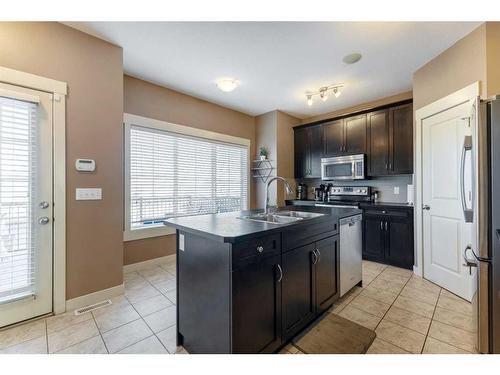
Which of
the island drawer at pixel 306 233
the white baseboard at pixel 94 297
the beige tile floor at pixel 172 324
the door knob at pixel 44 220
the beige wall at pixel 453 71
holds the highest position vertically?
the beige wall at pixel 453 71

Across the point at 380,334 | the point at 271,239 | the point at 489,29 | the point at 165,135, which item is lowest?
the point at 380,334

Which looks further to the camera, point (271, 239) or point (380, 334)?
point (380, 334)

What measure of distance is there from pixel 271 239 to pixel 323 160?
334cm

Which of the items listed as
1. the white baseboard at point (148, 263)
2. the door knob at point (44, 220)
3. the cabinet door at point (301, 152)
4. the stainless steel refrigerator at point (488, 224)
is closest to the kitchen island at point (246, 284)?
the stainless steel refrigerator at point (488, 224)

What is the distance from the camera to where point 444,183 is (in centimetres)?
260

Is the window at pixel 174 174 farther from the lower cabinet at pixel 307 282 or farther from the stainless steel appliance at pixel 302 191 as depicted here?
the lower cabinet at pixel 307 282

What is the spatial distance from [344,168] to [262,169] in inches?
63.7

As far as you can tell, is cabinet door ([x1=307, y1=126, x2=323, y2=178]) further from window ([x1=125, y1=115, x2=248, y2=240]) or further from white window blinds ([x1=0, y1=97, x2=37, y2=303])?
white window blinds ([x1=0, y1=97, x2=37, y2=303])

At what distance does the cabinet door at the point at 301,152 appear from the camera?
15.6ft

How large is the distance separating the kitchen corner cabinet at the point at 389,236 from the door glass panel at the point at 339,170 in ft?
2.70

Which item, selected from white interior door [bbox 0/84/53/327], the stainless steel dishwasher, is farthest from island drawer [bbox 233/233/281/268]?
white interior door [bbox 0/84/53/327]
